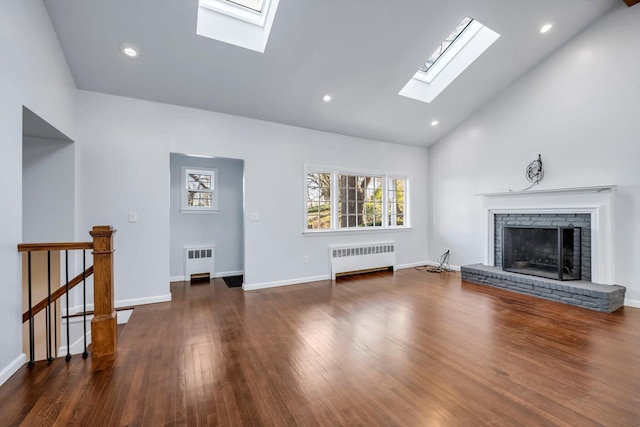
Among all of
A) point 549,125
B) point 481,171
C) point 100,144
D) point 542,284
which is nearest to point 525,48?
point 549,125

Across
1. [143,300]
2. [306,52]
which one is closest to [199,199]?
[143,300]

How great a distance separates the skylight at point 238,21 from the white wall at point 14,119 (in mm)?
1365

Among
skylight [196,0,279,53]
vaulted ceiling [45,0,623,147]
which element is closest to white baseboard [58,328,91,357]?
vaulted ceiling [45,0,623,147]

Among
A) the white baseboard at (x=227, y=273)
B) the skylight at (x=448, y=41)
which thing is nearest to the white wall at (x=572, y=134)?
the skylight at (x=448, y=41)

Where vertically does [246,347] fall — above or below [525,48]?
below

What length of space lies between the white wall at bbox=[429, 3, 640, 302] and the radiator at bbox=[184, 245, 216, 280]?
191 inches

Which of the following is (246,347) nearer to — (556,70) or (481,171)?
(481,171)

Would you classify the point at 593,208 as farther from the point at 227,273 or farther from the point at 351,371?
the point at 227,273

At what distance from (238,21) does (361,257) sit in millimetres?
4130

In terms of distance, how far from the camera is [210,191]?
5.19 metres

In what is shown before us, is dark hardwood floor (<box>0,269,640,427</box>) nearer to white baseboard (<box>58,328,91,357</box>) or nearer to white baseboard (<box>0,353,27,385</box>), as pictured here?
white baseboard (<box>0,353,27,385</box>)

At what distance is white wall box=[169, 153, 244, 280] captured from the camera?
4910 millimetres

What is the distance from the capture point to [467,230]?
543 centimetres

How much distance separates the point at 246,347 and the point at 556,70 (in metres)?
5.68
